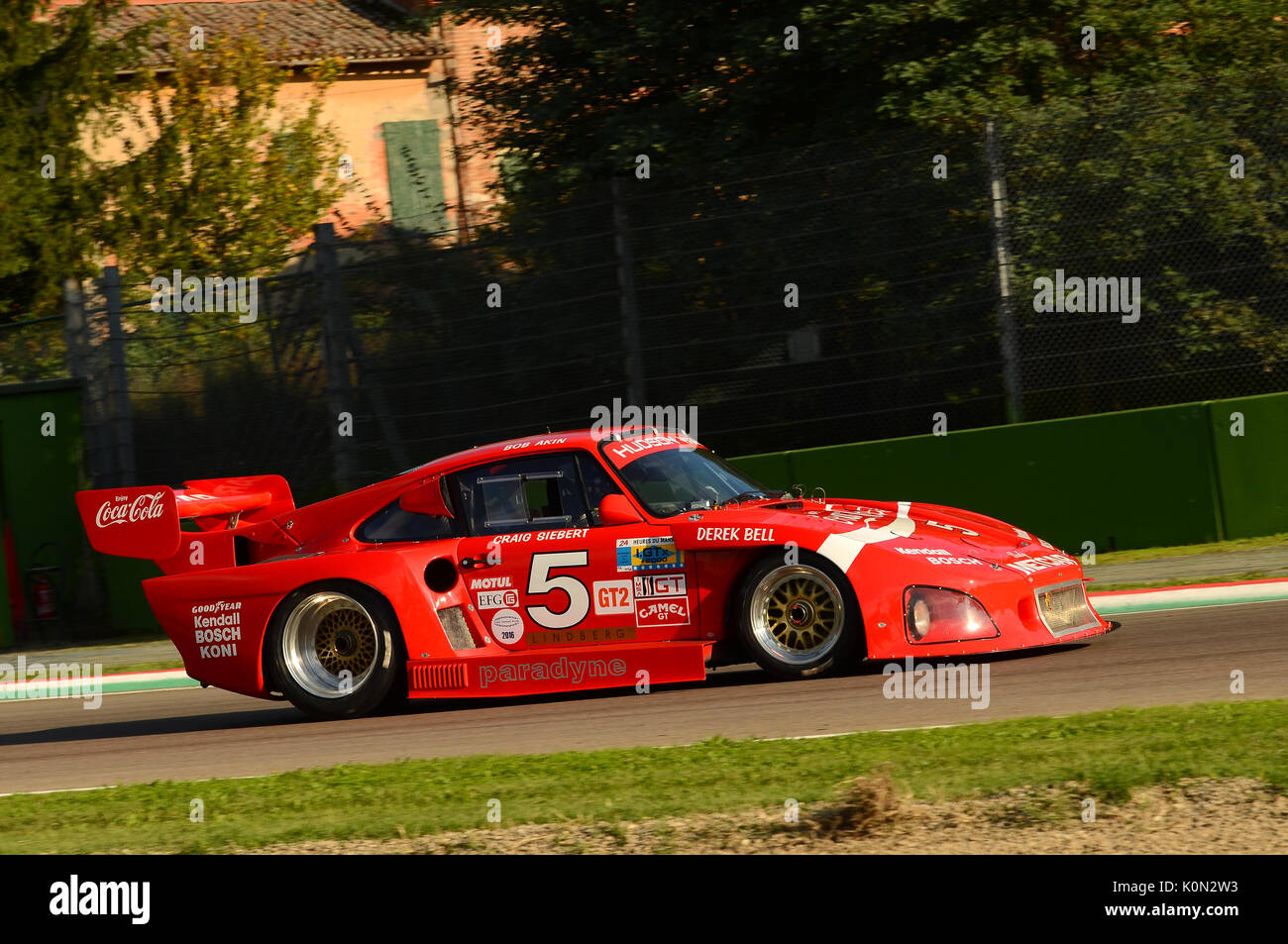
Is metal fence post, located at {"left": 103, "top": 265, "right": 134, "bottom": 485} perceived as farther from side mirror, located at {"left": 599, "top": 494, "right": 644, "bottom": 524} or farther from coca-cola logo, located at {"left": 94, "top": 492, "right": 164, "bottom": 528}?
side mirror, located at {"left": 599, "top": 494, "right": 644, "bottom": 524}

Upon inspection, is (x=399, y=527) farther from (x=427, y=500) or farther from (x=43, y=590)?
(x=43, y=590)

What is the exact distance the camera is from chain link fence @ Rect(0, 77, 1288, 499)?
13.9 meters

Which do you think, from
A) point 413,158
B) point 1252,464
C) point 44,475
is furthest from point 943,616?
point 413,158

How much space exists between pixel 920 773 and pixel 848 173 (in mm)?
9556

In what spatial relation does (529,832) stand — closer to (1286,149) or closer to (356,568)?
(356,568)

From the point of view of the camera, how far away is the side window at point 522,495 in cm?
898

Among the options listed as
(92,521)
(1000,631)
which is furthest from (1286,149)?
(92,521)

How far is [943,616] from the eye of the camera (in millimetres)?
8156

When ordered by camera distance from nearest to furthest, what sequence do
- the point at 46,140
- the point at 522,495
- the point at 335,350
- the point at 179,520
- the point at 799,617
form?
the point at 799,617, the point at 522,495, the point at 179,520, the point at 335,350, the point at 46,140

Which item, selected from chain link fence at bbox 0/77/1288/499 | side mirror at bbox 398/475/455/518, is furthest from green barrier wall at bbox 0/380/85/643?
side mirror at bbox 398/475/455/518

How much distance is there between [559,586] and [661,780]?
8.17ft

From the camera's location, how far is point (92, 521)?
9.48m

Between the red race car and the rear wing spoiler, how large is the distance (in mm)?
14

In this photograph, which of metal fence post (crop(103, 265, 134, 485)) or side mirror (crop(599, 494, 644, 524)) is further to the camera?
metal fence post (crop(103, 265, 134, 485))
